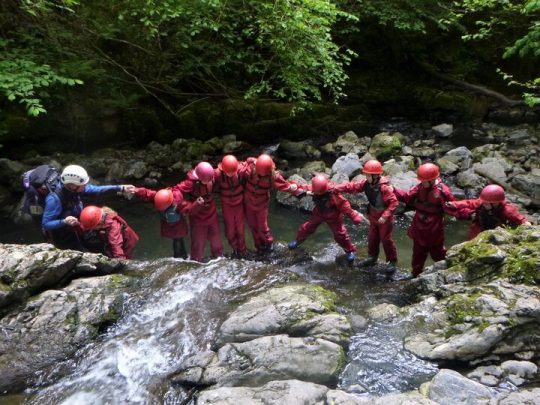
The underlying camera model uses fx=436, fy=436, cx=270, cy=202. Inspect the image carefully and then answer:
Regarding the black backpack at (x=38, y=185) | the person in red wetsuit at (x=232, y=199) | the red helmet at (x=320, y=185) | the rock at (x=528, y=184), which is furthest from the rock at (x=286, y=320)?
the rock at (x=528, y=184)

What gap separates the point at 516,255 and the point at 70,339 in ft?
19.2

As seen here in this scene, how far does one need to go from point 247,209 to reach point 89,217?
2833 mm

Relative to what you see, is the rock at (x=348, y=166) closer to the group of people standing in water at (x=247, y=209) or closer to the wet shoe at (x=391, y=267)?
the group of people standing in water at (x=247, y=209)

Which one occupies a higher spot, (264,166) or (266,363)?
(264,166)

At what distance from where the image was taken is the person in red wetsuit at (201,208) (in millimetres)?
7574

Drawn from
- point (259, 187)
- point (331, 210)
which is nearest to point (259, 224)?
point (259, 187)

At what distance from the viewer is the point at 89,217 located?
6742mm

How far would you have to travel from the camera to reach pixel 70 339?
5391 mm

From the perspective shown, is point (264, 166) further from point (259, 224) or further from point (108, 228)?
point (108, 228)

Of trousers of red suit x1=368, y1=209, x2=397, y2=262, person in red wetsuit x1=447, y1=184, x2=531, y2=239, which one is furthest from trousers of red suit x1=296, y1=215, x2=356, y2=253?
person in red wetsuit x1=447, y1=184, x2=531, y2=239

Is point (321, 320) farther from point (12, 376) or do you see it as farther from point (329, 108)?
point (329, 108)

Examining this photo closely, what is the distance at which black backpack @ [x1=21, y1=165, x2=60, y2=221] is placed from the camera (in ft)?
22.2

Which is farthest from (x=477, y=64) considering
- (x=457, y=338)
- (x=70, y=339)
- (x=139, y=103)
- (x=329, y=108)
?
(x=70, y=339)

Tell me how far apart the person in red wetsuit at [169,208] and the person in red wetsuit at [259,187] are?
3.97 ft
